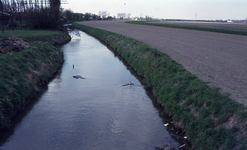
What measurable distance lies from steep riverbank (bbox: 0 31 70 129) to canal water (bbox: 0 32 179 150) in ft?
1.69

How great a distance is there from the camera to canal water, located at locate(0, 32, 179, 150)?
8.91 m

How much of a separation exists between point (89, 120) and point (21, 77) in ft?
16.4

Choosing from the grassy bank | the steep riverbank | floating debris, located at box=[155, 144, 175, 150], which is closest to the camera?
the grassy bank

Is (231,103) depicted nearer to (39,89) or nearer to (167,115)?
(167,115)

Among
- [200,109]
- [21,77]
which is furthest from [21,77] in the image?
[200,109]

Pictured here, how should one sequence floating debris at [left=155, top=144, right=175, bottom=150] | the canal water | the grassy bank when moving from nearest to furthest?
the grassy bank < floating debris at [left=155, top=144, right=175, bottom=150] < the canal water

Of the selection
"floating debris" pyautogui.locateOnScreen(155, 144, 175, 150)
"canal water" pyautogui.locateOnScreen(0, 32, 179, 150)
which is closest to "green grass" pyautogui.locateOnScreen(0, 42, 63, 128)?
"canal water" pyautogui.locateOnScreen(0, 32, 179, 150)

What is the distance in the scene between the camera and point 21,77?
13.2 metres

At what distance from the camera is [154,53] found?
19.0 metres

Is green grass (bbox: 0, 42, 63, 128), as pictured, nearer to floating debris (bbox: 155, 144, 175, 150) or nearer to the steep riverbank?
the steep riverbank

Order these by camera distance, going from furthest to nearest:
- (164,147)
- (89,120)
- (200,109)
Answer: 1. (89,120)
2. (200,109)
3. (164,147)

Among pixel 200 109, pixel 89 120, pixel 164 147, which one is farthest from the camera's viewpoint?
pixel 89 120

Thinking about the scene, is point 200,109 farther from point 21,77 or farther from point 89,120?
point 21,77

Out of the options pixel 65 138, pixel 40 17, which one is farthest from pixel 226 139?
pixel 40 17
